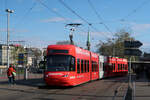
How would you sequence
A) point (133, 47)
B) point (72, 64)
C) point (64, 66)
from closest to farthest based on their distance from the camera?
point (64, 66) → point (133, 47) → point (72, 64)

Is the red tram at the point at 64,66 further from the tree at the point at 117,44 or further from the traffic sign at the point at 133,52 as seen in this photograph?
the tree at the point at 117,44

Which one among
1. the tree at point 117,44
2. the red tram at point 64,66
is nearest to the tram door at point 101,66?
the red tram at point 64,66

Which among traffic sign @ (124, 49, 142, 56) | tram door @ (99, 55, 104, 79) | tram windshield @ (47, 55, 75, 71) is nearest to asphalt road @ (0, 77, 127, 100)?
tram windshield @ (47, 55, 75, 71)

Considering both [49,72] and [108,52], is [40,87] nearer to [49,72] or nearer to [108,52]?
[49,72]

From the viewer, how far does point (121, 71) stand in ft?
147

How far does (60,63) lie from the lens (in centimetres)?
1848

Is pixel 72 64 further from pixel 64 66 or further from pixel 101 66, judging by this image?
pixel 101 66

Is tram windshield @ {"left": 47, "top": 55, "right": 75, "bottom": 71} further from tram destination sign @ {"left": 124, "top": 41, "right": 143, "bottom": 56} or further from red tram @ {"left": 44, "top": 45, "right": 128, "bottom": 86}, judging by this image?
tram destination sign @ {"left": 124, "top": 41, "right": 143, "bottom": 56}

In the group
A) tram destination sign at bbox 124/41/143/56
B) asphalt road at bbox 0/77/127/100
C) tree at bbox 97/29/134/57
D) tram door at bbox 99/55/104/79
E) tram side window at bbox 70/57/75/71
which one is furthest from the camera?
tree at bbox 97/29/134/57

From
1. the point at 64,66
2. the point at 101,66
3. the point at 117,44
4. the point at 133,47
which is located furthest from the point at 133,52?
the point at 117,44

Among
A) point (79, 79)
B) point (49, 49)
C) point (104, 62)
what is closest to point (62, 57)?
point (49, 49)

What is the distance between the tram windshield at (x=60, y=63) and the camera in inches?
725

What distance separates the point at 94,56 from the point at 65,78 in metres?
9.73

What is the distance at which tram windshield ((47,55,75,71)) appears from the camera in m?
18.4
